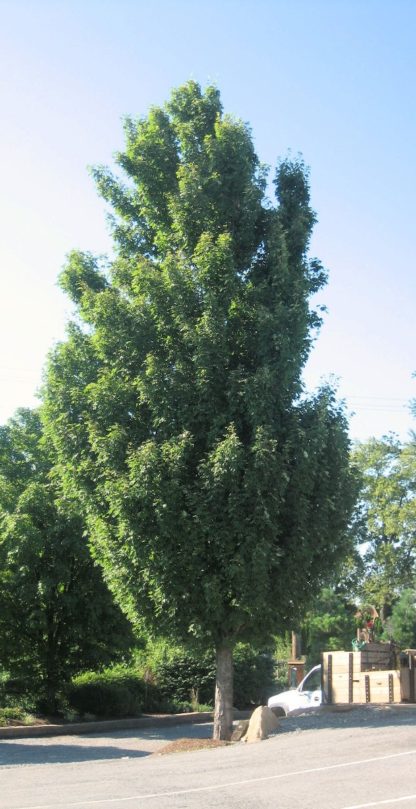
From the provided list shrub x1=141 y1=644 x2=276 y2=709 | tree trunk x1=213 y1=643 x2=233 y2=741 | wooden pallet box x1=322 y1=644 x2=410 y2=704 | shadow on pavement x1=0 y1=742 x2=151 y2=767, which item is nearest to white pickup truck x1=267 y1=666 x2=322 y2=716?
wooden pallet box x1=322 y1=644 x2=410 y2=704

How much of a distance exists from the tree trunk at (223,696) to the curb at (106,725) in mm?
6280

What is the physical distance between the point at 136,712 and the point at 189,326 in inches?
550

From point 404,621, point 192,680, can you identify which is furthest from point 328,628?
point 192,680

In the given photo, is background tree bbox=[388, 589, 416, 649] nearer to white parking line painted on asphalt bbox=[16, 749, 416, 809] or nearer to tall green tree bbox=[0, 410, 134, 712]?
tall green tree bbox=[0, 410, 134, 712]

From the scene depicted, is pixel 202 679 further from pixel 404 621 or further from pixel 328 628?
pixel 404 621

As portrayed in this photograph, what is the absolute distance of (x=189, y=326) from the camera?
1686cm

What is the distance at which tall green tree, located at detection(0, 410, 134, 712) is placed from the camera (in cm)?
2238

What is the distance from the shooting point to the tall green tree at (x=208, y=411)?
51.0 feet

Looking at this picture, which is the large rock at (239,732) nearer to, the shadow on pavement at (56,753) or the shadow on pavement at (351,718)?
the shadow on pavement at (351,718)

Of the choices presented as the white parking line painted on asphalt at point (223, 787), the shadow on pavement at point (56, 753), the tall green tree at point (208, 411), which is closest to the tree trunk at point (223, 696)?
the tall green tree at point (208, 411)

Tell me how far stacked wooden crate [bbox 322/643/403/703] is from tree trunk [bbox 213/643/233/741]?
281cm

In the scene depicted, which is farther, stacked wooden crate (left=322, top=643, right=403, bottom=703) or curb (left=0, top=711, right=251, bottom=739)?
curb (left=0, top=711, right=251, bottom=739)

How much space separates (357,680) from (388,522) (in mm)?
28914

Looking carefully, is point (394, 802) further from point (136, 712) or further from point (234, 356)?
point (136, 712)
